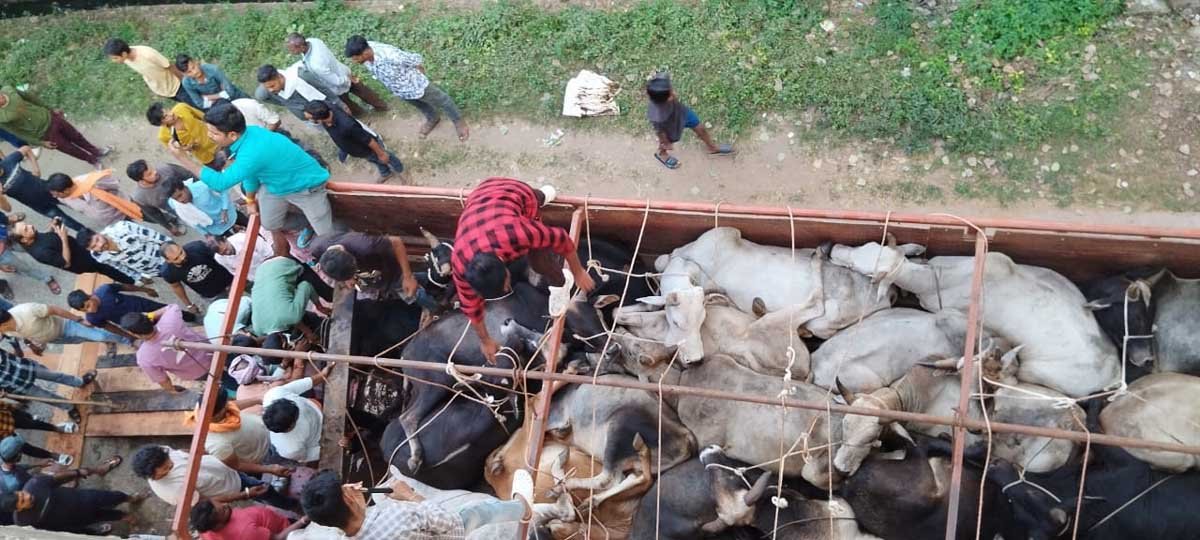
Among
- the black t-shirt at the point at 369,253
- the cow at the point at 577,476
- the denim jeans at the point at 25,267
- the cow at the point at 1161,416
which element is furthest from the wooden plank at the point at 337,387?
the cow at the point at 1161,416

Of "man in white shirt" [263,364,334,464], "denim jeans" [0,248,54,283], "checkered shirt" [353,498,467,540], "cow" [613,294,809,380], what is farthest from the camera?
"denim jeans" [0,248,54,283]

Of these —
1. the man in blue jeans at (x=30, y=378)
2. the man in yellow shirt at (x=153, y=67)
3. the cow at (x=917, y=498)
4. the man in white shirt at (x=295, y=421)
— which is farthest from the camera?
the man in yellow shirt at (x=153, y=67)

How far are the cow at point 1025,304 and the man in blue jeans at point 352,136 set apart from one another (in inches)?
157

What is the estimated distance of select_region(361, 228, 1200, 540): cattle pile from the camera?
15.5 ft

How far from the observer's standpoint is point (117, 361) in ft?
23.3

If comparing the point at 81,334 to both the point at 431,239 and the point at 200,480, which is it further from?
Result: the point at 431,239

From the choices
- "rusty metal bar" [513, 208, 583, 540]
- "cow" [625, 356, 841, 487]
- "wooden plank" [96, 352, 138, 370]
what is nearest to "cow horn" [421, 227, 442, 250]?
"rusty metal bar" [513, 208, 583, 540]

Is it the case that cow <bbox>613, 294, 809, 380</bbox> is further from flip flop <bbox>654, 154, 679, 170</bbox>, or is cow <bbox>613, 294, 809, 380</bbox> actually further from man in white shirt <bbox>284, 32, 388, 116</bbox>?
man in white shirt <bbox>284, 32, 388, 116</bbox>

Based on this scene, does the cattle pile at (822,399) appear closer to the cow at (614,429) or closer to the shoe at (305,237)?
the cow at (614,429)

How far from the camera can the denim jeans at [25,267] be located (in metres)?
7.59

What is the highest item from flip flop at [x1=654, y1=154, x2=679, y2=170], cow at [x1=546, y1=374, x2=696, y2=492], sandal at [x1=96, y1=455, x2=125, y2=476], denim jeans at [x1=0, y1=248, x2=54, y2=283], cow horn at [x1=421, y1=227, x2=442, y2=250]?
cow horn at [x1=421, y1=227, x2=442, y2=250]

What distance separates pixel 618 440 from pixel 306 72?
4328mm

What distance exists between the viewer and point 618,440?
17.0 feet

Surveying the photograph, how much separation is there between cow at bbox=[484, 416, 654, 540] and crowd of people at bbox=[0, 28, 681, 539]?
24.2 inches
